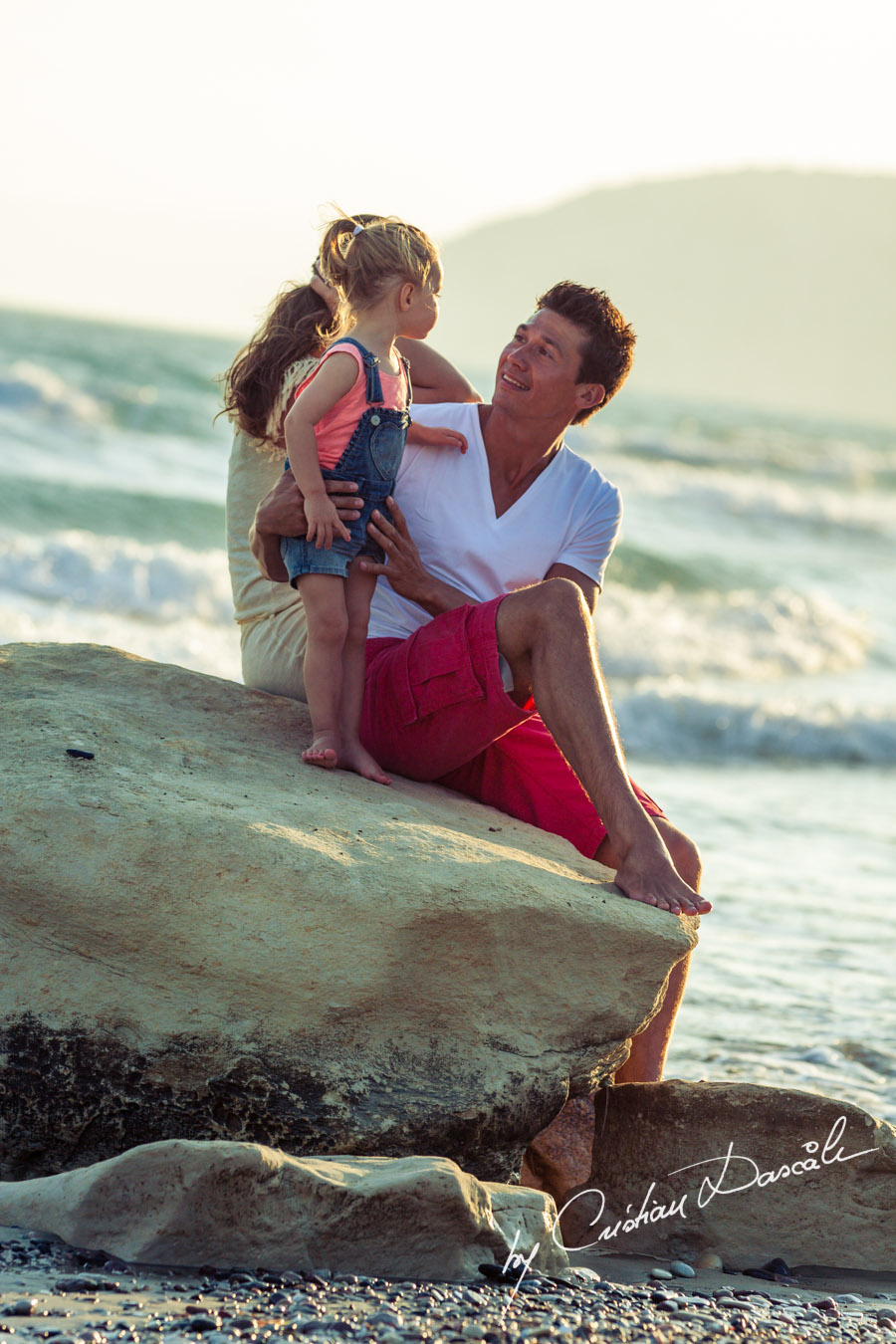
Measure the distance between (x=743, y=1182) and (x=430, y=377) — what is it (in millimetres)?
2480

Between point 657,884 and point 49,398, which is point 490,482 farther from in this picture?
point 49,398

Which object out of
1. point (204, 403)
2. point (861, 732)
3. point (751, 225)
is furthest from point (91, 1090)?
point (751, 225)

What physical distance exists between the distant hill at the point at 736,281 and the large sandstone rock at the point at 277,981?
356ft

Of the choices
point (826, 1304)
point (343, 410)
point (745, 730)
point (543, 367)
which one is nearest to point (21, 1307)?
point (826, 1304)

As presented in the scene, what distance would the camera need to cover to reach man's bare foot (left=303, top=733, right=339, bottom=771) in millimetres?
3474

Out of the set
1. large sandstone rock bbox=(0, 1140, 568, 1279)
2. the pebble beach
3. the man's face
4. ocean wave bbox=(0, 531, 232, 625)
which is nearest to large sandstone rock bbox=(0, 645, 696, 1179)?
large sandstone rock bbox=(0, 1140, 568, 1279)

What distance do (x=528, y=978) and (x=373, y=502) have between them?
1369 mm

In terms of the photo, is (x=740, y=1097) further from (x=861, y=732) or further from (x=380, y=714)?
(x=861, y=732)

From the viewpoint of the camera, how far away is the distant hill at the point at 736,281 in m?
123

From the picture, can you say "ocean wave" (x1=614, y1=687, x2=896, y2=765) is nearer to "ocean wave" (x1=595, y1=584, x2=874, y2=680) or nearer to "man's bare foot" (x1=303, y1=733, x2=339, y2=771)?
"ocean wave" (x1=595, y1=584, x2=874, y2=680)

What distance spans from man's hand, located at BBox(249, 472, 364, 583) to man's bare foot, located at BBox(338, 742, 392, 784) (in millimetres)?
571

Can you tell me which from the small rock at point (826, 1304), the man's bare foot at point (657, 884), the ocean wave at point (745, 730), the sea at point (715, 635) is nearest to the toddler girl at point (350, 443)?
the man's bare foot at point (657, 884)

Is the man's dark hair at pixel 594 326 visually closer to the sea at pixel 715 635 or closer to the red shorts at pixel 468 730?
the red shorts at pixel 468 730

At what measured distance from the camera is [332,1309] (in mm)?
2248
